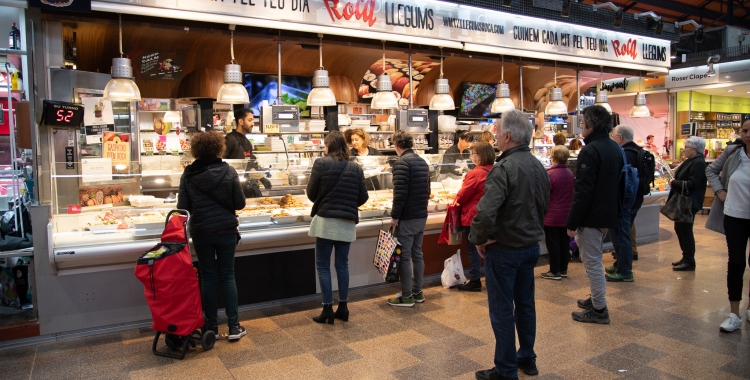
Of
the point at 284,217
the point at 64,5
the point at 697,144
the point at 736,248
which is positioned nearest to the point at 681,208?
the point at 697,144

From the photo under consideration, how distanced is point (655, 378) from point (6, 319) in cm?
485

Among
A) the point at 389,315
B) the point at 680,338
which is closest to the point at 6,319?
the point at 389,315

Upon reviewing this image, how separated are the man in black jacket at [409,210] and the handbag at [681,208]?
3404 mm

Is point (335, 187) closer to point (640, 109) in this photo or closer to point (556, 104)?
point (556, 104)

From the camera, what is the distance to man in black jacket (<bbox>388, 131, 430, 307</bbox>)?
16.7 ft

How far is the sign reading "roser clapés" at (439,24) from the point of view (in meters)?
5.88

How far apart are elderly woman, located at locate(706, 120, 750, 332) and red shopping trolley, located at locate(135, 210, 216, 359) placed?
415cm

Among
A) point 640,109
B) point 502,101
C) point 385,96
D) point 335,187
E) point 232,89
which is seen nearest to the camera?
point 335,187

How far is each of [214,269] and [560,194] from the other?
12.9 feet

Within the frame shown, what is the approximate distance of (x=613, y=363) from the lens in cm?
382

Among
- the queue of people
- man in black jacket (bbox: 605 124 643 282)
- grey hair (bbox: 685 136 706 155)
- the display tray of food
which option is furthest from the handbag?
the display tray of food

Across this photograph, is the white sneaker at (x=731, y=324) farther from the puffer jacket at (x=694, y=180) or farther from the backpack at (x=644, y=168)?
the puffer jacket at (x=694, y=180)

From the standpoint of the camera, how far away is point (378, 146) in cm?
1177

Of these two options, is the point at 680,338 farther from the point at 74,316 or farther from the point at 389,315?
the point at 74,316
